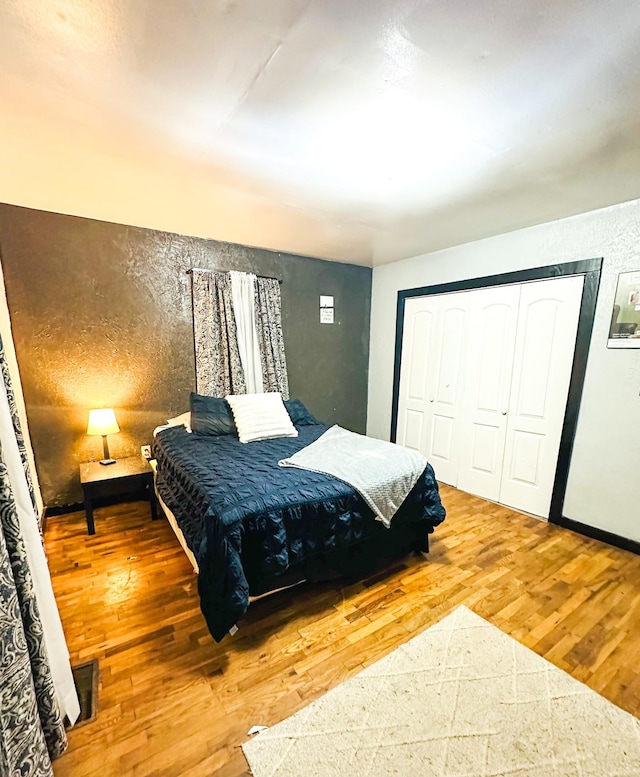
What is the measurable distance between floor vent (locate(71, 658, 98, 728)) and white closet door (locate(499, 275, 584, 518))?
3070 millimetres

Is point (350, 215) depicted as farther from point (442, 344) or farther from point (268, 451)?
point (268, 451)

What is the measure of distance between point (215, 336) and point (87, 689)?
2520mm

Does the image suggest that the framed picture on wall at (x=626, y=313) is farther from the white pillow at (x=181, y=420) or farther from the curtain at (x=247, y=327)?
the white pillow at (x=181, y=420)

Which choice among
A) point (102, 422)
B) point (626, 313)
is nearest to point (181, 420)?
point (102, 422)

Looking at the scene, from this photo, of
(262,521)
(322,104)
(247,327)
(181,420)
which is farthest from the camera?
(247,327)

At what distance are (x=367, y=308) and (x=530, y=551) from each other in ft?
9.80

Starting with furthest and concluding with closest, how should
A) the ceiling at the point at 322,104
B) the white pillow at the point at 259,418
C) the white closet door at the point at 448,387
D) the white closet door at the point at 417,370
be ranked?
the white closet door at the point at 417,370, the white closet door at the point at 448,387, the white pillow at the point at 259,418, the ceiling at the point at 322,104

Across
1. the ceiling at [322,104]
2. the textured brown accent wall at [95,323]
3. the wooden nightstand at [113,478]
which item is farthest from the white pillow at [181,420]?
the ceiling at [322,104]

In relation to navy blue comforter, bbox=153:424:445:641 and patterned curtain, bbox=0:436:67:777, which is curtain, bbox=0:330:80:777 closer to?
patterned curtain, bbox=0:436:67:777

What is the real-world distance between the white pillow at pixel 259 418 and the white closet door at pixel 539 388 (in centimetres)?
195

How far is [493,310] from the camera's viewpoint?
299 centimetres

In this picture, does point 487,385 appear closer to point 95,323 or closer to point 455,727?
point 455,727

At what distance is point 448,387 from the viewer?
3395mm

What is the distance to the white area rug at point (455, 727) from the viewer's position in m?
1.11
